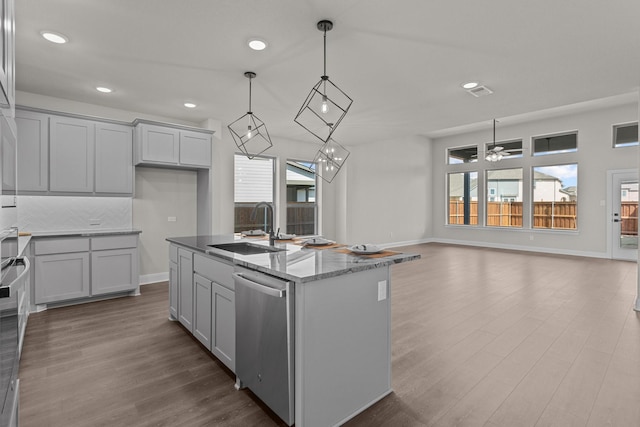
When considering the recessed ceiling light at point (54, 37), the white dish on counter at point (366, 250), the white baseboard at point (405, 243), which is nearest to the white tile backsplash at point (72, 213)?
the recessed ceiling light at point (54, 37)

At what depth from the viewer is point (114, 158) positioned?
4621 mm

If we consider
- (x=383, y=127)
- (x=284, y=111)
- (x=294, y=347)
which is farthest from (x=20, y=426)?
(x=383, y=127)

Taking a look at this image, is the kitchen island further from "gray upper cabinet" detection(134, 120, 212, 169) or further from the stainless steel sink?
"gray upper cabinet" detection(134, 120, 212, 169)

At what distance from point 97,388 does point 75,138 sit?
3.38 m

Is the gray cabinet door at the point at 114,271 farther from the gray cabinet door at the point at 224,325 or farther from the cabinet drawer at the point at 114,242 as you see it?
the gray cabinet door at the point at 224,325

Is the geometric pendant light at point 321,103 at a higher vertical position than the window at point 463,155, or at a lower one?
lower

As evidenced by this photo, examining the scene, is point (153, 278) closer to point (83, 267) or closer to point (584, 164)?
point (83, 267)

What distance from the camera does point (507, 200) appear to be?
9.40 metres

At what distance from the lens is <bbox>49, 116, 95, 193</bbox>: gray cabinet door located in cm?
416

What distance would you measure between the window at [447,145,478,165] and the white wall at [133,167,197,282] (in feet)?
26.6

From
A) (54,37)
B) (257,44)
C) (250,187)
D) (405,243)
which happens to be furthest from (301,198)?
(54,37)

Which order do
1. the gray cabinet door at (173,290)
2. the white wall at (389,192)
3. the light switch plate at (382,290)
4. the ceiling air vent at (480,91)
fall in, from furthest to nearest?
the white wall at (389,192) → the ceiling air vent at (480,91) → the gray cabinet door at (173,290) → the light switch plate at (382,290)

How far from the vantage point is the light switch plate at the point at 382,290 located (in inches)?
86.0

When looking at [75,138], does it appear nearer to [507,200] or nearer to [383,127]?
[383,127]
